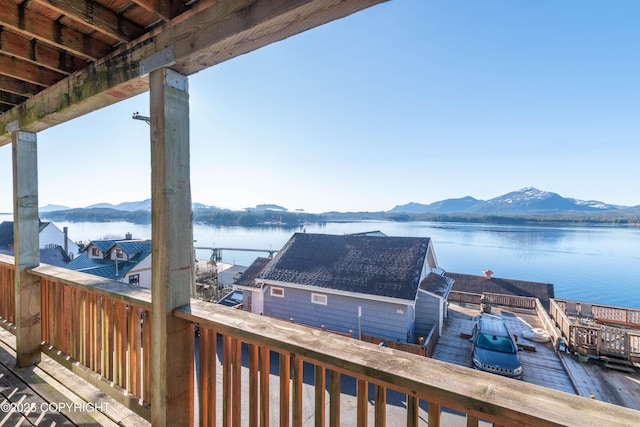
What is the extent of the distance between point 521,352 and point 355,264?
5.26m

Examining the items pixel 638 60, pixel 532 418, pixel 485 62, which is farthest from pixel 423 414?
pixel 638 60

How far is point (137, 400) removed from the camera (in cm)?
169

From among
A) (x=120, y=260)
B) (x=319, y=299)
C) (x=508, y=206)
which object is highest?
(x=508, y=206)

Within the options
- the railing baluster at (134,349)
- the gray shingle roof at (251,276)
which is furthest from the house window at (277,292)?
the railing baluster at (134,349)

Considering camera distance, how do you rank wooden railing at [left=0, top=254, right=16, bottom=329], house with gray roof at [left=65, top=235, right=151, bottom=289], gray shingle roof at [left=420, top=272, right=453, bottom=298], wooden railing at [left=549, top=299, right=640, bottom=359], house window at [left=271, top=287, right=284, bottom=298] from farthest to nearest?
1. house with gray roof at [left=65, top=235, right=151, bottom=289]
2. house window at [left=271, top=287, right=284, bottom=298]
3. gray shingle roof at [left=420, top=272, right=453, bottom=298]
4. wooden railing at [left=549, top=299, right=640, bottom=359]
5. wooden railing at [left=0, top=254, right=16, bottom=329]

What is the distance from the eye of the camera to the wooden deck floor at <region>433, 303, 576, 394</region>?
6705mm

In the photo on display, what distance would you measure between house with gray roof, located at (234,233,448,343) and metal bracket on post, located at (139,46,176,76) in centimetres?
760

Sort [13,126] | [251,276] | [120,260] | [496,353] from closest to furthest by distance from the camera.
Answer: [13,126] → [496,353] → [251,276] → [120,260]

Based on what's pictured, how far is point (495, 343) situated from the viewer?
6.71 meters

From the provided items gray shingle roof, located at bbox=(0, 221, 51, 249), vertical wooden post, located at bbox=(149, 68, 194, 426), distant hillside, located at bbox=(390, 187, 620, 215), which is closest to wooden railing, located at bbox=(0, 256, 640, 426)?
vertical wooden post, located at bbox=(149, 68, 194, 426)

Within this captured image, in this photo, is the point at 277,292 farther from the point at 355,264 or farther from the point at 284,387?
the point at 284,387

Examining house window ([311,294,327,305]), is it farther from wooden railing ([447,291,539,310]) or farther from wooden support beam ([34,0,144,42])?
wooden support beam ([34,0,144,42])

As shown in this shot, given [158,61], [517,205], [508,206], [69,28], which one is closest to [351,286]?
[158,61]

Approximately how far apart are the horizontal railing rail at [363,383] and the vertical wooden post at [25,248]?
2.03 metres
